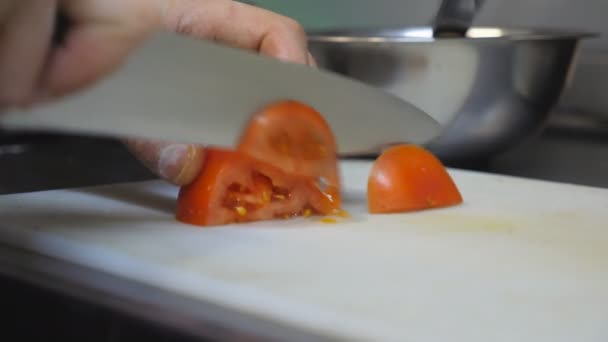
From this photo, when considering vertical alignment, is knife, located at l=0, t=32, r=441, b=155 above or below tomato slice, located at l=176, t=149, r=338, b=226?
above

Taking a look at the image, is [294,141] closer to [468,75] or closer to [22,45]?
[22,45]

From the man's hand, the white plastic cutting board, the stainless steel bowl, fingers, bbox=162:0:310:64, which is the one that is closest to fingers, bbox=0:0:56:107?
the man's hand

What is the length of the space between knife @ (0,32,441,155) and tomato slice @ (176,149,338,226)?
0.28 ft

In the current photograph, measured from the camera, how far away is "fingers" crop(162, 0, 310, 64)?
1.06 meters

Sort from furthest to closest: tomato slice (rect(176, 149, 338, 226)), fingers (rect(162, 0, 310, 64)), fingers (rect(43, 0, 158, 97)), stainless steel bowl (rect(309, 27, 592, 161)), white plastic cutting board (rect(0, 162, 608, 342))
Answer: stainless steel bowl (rect(309, 27, 592, 161)), fingers (rect(162, 0, 310, 64)), tomato slice (rect(176, 149, 338, 226)), fingers (rect(43, 0, 158, 97)), white plastic cutting board (rect(0, 162, 608, 342))

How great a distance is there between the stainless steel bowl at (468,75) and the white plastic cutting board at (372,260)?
36cm

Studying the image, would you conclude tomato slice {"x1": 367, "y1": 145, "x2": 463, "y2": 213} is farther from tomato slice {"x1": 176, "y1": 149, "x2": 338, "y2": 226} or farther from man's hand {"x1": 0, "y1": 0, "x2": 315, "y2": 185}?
man's hand {"x1": 0, "y1": 0, "x2": 315, "y2": 185}

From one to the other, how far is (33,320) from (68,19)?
35 cm

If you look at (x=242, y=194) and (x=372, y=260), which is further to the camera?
(x=242, y=194)

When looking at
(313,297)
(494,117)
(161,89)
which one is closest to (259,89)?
(161,89)

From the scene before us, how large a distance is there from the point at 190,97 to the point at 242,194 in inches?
8.6

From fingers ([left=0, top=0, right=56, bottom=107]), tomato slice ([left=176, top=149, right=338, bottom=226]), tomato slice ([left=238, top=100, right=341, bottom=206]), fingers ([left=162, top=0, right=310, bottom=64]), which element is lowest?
tomato slice ([left=176, top=149, right=338, bottom=226])

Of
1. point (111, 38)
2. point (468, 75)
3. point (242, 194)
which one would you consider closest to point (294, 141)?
point (242, 194)

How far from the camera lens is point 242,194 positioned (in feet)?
3.14
